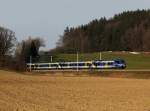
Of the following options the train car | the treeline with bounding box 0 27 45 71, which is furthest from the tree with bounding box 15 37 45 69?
the train car

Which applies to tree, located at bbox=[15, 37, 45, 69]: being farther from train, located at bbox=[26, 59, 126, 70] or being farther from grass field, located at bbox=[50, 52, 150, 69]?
train, located at bbox=[26, 59, 126, 70]

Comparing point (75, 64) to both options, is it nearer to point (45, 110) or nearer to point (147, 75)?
point (147, 75)

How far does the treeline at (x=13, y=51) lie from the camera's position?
11806cm

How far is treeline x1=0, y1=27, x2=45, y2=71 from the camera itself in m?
118

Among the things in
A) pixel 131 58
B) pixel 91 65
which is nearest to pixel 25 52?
pixel 131 58

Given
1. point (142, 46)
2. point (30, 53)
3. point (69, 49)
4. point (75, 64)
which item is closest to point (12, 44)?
point (30, 53)

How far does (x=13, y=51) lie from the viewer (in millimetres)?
138125

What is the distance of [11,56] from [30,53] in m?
7.25

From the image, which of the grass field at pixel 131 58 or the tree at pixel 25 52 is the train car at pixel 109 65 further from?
the tree at pixel 25 52

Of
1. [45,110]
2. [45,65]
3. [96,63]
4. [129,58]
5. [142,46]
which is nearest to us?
[45,110]

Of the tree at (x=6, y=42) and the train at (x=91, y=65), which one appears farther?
the tree at (x=6, y=42)

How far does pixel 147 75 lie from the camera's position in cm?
7162

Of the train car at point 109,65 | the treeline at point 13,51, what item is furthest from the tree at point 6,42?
the train car at point 109,65

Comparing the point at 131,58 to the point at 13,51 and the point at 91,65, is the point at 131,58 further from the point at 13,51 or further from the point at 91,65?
the point at 13,51
